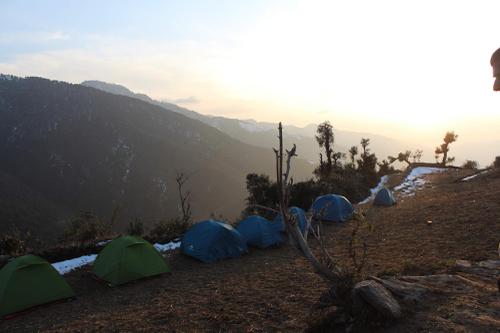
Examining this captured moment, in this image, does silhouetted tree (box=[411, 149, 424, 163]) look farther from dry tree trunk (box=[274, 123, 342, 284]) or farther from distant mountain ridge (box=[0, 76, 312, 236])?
dry tree trunk (box=[274, 123, 342, 284])

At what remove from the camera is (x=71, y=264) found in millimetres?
13414

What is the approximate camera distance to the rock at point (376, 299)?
5.07m

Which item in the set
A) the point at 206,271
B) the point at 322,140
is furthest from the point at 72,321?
the point at 322,140

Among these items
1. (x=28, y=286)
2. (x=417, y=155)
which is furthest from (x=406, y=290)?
(x=417, y=155)

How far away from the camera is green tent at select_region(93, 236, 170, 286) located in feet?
35.7

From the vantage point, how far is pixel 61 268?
13086mm

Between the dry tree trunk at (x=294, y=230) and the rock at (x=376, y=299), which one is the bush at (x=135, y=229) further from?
the rock at (x=376, y=299)

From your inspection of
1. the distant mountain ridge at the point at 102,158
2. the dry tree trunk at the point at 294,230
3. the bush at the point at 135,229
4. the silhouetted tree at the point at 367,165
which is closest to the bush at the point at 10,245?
the bush at the point at 135,229

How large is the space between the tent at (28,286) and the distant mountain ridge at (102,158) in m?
78.4

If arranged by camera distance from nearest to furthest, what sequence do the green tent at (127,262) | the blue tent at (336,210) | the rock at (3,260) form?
the green tent at (127,262) < the rock at (3,260) < the blue tent at (336,210)

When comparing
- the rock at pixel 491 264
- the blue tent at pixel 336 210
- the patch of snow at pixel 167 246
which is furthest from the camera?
the blue tent at pixel 336 210

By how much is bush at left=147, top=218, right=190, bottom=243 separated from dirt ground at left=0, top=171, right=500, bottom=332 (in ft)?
7.96

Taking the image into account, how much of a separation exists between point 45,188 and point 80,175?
1141 cm

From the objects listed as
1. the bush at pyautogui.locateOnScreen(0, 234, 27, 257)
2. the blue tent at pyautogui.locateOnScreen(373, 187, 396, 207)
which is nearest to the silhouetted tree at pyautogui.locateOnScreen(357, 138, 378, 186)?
the blue tent at pyautogui.locateOnScreen(373, 187, 396, 207)
